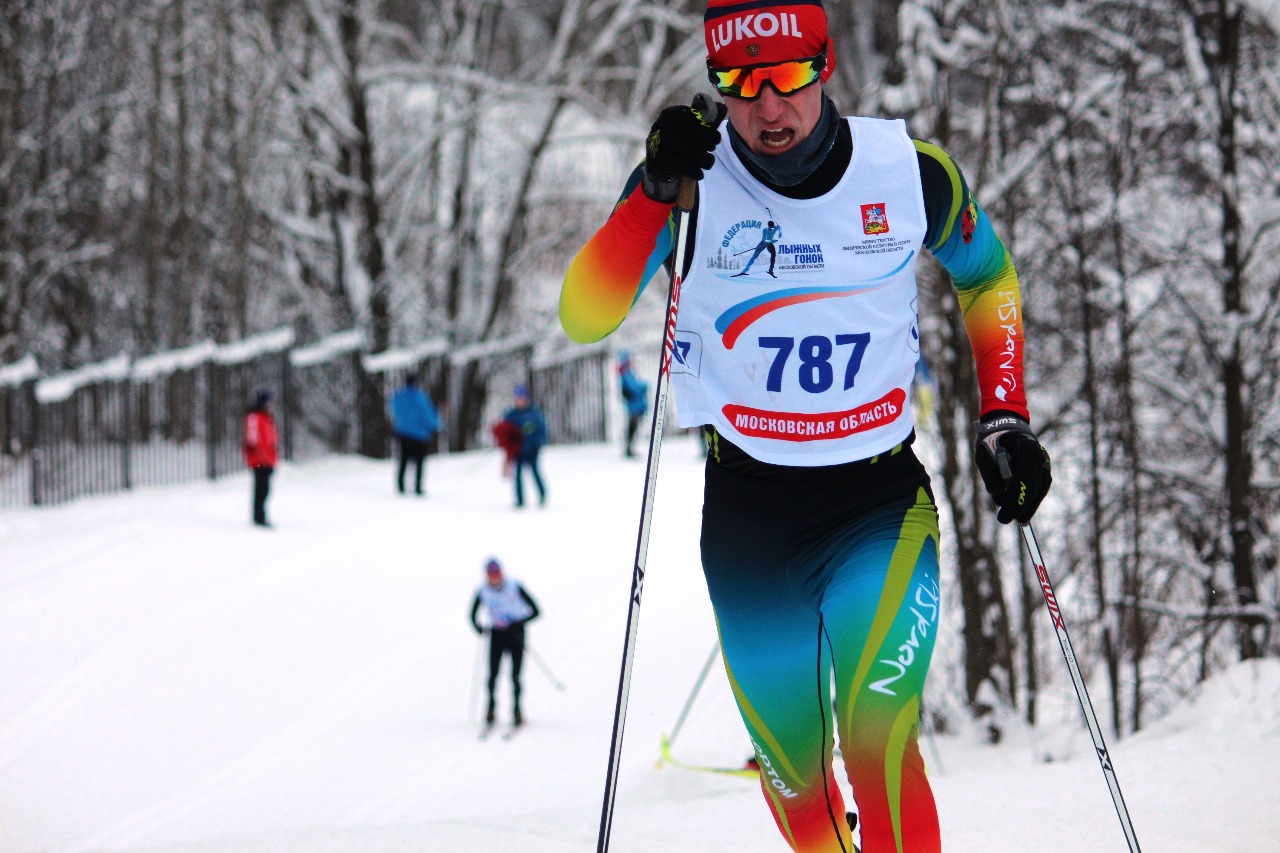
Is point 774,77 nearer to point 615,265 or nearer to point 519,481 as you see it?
point 615,265

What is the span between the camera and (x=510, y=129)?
25297mm

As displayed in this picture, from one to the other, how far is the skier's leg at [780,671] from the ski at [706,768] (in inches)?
218

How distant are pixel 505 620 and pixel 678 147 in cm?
806

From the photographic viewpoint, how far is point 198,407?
712 inches

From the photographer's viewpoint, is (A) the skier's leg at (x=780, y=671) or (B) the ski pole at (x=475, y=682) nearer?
(A) the skier's leg at (x=780, y=671)

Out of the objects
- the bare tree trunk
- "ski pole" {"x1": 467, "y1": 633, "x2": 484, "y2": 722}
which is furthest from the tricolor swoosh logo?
the bare tree trunk

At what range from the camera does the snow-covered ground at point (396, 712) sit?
5.27 meters

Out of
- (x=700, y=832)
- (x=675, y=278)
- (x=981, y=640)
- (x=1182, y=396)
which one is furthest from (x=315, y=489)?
(x=675, y=278)

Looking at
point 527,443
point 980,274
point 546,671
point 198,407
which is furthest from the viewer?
point 198,407

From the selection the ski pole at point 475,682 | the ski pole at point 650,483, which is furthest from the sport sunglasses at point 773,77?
the ski pole at point 475,682

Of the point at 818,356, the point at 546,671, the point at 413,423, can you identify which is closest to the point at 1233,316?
the point at 546,671

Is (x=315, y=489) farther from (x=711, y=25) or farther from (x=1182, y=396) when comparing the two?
(x=711, y=25)

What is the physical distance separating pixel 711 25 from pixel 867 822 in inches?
70.8

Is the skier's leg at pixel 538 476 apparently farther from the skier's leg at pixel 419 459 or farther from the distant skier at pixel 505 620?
the distant skier at pixel 505 620
